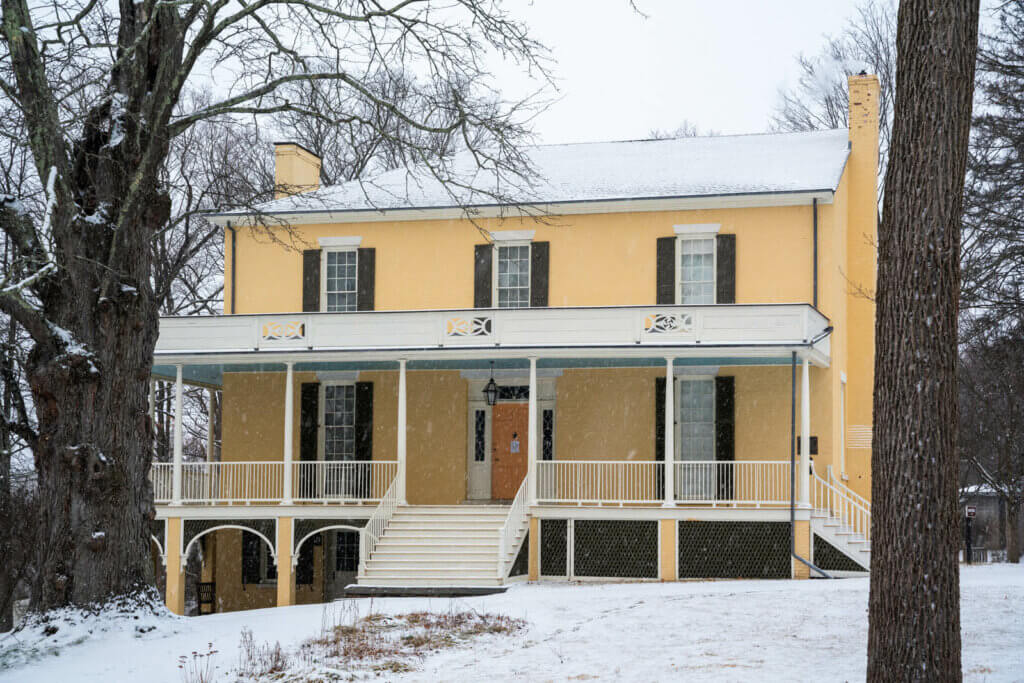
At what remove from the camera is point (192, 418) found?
38.9m

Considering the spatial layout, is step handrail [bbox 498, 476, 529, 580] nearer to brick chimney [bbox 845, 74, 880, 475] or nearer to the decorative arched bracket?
the decorative arched bracket

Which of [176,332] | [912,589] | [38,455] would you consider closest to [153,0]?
[38,455]

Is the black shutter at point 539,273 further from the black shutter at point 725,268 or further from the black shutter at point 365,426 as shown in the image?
the black shutter at point 365,426

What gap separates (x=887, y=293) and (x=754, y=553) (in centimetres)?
1154

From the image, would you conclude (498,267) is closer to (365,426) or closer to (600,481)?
(365,426)

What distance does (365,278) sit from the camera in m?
22.9

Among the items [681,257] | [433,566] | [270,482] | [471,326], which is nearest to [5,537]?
[270,482]

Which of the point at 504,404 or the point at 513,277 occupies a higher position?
the point at 513,277

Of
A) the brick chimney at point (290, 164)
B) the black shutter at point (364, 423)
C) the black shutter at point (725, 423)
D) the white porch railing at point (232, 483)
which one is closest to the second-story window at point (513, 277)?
the black shutter at point (364, 423)

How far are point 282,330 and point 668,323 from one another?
6785 mm

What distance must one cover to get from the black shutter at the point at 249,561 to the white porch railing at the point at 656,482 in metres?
6.20

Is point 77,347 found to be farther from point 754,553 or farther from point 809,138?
point 809,138

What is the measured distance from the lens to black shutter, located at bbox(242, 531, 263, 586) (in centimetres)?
2302

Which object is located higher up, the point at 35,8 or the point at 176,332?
the point at 35,8
